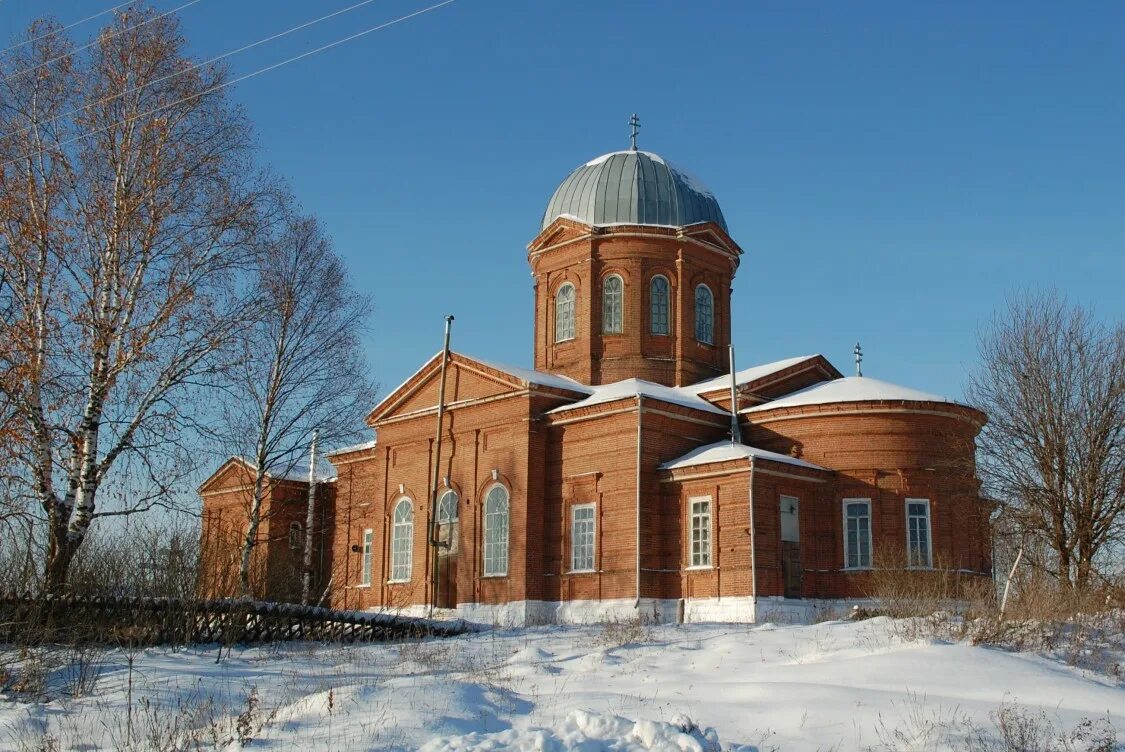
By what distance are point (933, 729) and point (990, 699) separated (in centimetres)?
152

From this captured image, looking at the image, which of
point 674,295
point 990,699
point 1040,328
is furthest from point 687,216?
point 990,699

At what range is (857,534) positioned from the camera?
24.8m

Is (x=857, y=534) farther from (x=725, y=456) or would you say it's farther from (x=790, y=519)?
(x=725, y=456)

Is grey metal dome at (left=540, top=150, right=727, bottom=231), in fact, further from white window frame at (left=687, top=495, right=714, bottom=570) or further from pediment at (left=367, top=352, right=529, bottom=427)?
white window frame at (left=687, top=495, right=714, bottom=570)

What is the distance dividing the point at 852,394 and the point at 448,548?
10276 millimetres

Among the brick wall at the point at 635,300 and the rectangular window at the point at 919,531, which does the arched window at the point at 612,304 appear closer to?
the brick wall at the point at 635,300

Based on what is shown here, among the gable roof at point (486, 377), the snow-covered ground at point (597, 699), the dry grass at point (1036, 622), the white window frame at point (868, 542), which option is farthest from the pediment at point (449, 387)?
the snow-covered ground at point (597, 699)

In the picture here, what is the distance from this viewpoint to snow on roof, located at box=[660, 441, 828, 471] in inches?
943

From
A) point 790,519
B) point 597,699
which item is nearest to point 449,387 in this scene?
point 790,519

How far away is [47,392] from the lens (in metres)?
15.5

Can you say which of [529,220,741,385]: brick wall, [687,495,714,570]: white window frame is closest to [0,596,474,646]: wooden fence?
[687,495,714,570]: white window frame

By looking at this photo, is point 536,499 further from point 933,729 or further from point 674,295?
point 933,729

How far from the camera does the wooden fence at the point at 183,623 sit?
13328mm

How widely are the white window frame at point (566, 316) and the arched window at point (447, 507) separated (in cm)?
546
